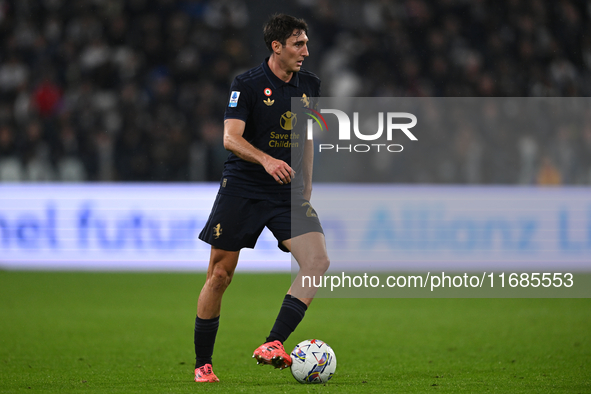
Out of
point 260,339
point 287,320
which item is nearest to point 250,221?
point 287,320

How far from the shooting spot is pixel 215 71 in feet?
38.0

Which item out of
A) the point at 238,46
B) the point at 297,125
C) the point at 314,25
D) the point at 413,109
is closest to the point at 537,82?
the point at 413,109

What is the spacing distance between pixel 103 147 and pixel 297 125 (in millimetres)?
6455

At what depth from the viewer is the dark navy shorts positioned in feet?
13.3

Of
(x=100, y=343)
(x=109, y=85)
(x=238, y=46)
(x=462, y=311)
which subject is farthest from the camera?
(x=238, y=46)

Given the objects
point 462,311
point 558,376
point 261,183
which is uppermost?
point 261,183

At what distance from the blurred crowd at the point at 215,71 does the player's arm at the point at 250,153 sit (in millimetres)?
5981

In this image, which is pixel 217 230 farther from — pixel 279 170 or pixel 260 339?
pixel 260 339

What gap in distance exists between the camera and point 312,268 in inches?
156

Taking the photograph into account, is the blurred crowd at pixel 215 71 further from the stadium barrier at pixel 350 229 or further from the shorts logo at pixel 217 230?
the shorts logo at pixel 217 230

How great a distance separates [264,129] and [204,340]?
124 cm

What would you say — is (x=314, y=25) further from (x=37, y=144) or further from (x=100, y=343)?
(x=100, y=343)

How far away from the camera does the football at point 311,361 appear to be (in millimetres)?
3951

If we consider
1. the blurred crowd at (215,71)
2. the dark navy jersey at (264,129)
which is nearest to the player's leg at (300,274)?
the dark navy jersey at (264,129)
